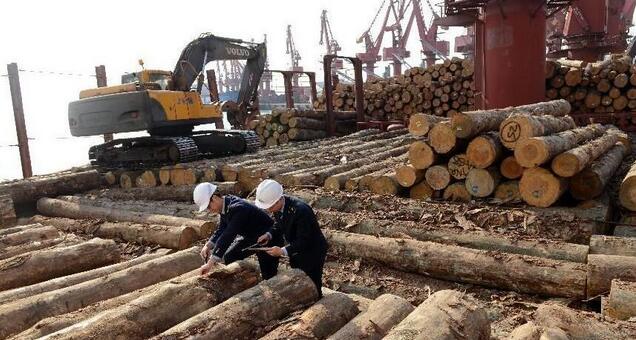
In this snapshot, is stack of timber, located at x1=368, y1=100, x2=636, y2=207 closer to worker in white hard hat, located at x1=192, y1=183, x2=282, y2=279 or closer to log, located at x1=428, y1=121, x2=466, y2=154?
log, located at x1=428, y1=121, x2=466, y2=154

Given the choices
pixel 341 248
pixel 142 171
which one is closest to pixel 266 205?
pixel 341 248

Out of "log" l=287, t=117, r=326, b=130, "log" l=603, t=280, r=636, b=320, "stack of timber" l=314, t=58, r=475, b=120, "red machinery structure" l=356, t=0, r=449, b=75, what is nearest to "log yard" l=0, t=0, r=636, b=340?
"log" l=603, t=280, r=636, b=320

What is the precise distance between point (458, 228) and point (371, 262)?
1.17 meters

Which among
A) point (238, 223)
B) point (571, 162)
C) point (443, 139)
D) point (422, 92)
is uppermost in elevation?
point (422, 92)

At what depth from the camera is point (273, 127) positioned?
1591 centimetres

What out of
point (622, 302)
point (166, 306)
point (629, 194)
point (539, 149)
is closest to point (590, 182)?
point (629, 194)

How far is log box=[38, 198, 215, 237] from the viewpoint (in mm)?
6825

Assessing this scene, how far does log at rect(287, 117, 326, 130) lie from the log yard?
5.58 feet

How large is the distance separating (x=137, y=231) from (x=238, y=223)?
324cm

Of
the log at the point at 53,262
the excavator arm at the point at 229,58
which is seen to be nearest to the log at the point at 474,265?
the log at the point at 53,262

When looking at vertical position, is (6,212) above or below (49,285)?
above

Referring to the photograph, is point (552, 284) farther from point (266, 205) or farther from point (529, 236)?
point (266, 205)

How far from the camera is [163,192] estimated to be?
32.1 feet

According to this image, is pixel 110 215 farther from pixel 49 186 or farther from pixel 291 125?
pixel 291 125
